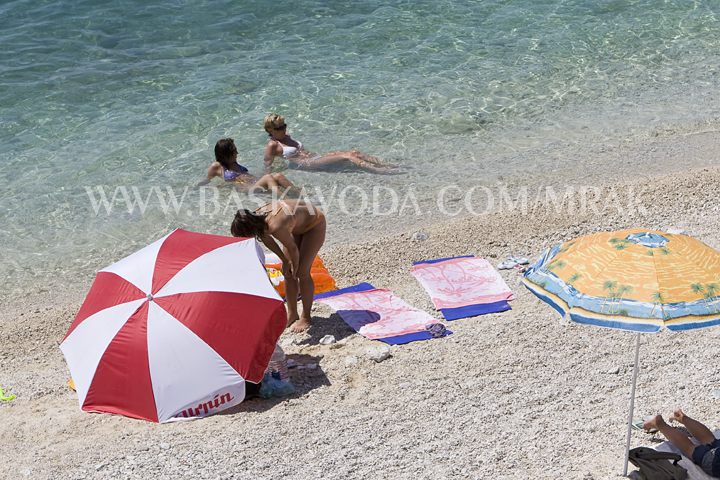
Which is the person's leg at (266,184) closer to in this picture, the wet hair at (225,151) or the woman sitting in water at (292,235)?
the wet hair at (225,151)

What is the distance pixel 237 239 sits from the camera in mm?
7039

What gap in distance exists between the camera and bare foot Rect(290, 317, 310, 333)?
313 inches

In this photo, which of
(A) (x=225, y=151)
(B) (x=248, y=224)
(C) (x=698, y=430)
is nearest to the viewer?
(C) (x=698, y=430)

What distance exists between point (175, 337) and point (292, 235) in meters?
1.71

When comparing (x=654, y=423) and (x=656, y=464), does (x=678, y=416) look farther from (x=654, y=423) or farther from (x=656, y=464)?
(x=656, y=464)

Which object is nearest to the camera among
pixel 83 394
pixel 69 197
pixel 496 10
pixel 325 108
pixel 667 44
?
pixel 83 394

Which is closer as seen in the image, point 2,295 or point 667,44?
point 2,295

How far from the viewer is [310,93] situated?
14.4 meters

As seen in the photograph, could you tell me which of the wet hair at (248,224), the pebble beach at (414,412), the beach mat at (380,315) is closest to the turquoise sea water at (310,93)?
the beach mat at (380,315)

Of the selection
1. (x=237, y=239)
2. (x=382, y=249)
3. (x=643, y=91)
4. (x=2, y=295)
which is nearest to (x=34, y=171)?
(x=2, y=295)

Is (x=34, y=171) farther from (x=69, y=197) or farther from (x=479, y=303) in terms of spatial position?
(x=479, y=303)

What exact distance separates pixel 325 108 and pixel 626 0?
7719 millimetres

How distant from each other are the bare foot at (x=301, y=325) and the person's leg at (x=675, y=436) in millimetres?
3233

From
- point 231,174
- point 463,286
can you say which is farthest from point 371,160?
point 463,286
